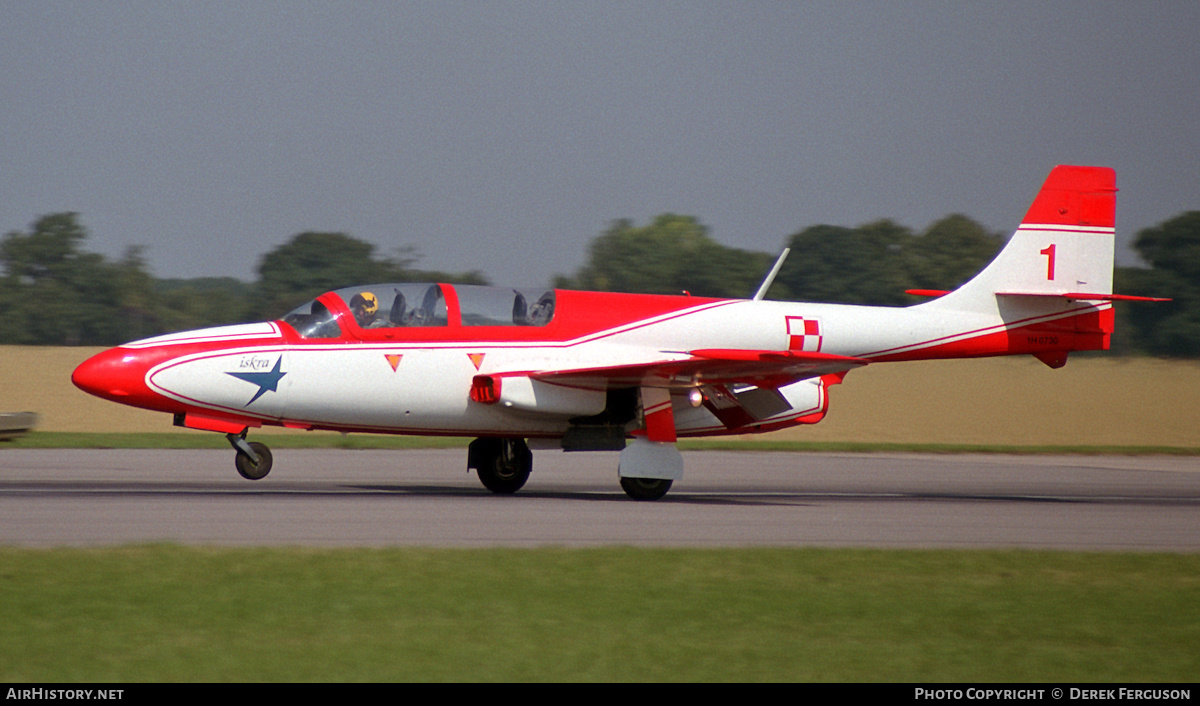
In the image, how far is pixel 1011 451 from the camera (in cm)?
2558

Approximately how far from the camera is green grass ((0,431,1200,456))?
21609 millimetres

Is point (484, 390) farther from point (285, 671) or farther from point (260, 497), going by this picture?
point (285, 671)

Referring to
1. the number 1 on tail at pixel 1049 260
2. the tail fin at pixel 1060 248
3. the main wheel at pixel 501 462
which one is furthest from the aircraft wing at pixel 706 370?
the number 1 on tail at pixel 1049 260

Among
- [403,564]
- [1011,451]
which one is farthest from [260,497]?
[1011,451]

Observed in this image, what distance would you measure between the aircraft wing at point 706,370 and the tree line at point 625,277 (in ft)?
82.4

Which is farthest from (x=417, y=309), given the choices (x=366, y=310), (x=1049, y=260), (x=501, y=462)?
(x=1049, y=260)

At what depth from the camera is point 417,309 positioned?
13.8 m

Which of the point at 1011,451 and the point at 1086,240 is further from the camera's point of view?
the point at 1011,451

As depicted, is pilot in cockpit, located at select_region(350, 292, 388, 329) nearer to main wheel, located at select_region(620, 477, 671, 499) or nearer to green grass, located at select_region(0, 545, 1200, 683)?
main wheel, located at select_region(620, 477, 671, 499)

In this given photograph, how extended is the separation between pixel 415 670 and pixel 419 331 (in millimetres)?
8438

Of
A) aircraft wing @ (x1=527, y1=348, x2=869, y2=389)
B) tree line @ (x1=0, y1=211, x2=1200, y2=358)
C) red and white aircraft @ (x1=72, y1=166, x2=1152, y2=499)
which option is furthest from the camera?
tree line @ (x1=0, y1=211, x2=1200, y2=358)

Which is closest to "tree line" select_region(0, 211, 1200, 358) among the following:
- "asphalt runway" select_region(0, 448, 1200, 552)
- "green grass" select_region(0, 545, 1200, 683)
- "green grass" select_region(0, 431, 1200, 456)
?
"green grass" select_region(0, 431, 1200, 456)

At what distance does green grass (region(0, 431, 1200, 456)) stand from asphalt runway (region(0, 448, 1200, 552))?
159 cm

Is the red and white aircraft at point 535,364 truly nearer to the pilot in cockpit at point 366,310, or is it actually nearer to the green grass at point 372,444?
the pilot in cockpit at point 366,310
